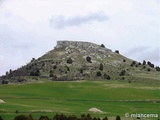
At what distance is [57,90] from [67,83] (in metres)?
18.3

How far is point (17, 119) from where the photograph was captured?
284ft

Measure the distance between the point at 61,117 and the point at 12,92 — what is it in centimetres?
8481

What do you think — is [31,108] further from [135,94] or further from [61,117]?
[135,94]

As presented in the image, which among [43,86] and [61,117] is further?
[43,86]

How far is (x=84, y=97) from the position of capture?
534ft

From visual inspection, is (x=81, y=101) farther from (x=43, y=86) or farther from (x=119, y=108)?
(x=43, y=86)

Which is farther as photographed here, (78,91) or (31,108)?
(78,91)

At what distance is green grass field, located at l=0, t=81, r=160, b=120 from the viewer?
13012 centimetres

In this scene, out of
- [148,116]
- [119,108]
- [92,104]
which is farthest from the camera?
[92,104]

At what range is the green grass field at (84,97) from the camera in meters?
130

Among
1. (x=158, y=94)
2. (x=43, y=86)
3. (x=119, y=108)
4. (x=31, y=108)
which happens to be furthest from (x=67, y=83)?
(x=31, y=108)

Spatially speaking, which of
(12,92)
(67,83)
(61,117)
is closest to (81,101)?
(12,92)

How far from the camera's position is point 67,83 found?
650 feet

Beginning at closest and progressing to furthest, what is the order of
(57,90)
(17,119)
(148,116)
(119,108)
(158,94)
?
(17,119), (148,116), (119,108), (158,94), (57,90)
